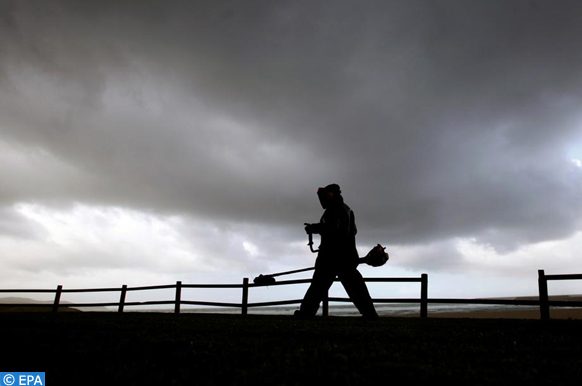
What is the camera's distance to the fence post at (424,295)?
36.0 ft

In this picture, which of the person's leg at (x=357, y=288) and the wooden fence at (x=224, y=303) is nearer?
the person's leg at (x=357, y=288)

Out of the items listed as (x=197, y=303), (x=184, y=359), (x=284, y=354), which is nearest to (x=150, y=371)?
(x=184, y=359)

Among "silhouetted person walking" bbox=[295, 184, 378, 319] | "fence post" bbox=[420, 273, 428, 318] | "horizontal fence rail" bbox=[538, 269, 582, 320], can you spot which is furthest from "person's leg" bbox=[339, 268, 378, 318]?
"horizontal fence rail" bbox=[538, 269, 582, 320]

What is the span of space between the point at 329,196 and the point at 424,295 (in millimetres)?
5336

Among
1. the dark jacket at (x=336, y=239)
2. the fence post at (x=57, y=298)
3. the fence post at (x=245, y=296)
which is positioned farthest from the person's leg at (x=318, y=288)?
the fence post at (x=57, y=298)

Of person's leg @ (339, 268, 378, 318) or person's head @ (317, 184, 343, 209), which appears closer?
person's leg @ (339, 268, 378, 318)

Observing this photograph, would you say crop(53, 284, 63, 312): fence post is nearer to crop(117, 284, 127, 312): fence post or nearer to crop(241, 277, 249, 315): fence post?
crop(117, 284, 127, 312): fence post

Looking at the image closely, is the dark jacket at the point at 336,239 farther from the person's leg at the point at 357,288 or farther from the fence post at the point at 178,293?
the fence post at the point at 178,293

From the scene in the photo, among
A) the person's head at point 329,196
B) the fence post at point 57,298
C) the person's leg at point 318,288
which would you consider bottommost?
the fence post at point 57,298

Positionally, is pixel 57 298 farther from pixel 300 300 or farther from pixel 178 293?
pixel 300 300

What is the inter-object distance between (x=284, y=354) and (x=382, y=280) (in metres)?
8.65

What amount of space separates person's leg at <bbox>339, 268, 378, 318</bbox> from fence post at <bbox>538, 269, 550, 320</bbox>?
539 centimetres

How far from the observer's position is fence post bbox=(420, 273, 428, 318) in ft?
36.0

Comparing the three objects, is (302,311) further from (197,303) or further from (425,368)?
(197,303)
